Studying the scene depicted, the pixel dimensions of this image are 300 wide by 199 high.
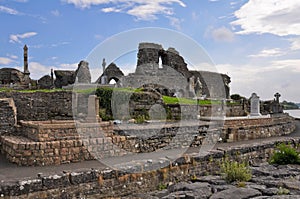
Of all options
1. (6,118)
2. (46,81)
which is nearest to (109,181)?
(6,118)

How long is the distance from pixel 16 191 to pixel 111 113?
10.2 m

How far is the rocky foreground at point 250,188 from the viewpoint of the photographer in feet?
15.3

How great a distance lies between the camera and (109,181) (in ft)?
21.5

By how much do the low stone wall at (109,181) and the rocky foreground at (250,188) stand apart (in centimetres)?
111

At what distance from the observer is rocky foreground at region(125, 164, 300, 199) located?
4.65 meters

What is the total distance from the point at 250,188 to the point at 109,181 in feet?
9.25

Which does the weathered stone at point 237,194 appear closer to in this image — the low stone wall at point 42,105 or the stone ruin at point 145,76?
the low stone wall at point 42,105

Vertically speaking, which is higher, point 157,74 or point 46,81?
point 157,74

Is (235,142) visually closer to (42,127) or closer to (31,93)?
(42,127)

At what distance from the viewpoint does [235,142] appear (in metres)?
14.1

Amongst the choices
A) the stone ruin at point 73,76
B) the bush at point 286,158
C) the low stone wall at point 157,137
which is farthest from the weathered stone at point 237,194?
the stone ruin at point 73,76

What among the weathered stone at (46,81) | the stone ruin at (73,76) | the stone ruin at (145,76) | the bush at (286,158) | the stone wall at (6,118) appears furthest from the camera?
the weathered stone at (46,81)

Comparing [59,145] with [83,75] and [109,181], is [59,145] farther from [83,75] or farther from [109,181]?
[83,75]

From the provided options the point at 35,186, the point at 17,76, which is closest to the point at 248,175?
the point at 35,186
